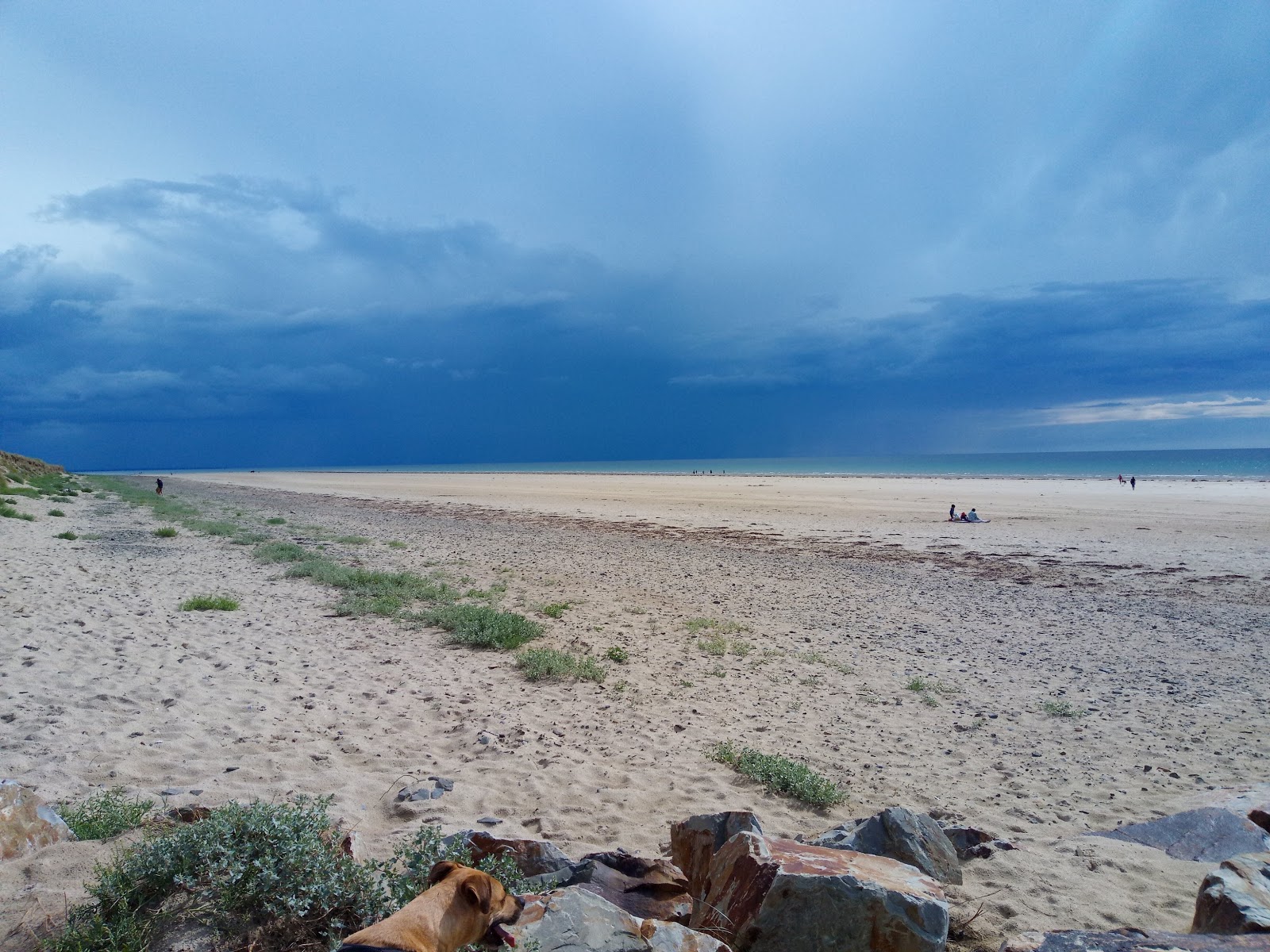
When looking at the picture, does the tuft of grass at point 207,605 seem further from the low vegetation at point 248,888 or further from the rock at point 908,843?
the rock at point 908,843

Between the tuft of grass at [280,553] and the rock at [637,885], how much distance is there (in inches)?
645

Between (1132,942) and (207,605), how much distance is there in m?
13.6

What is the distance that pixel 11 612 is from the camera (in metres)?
10.8

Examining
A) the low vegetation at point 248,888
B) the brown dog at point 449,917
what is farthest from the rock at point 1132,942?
the low vegetation at point 248,888

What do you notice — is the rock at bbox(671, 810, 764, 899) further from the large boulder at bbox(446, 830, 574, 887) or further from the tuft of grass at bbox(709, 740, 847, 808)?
Result: the tuft of grass at bbox(709, 740, 847, 808)

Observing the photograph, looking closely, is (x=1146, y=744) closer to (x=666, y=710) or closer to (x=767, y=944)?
(x=666, y=710)

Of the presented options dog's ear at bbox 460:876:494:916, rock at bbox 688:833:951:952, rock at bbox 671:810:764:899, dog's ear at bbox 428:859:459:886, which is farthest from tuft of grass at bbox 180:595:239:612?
rock at bbox 688:833:951:952

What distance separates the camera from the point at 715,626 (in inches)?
463

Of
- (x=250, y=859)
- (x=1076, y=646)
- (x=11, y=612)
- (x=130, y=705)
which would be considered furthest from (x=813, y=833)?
(x=11, y=612)

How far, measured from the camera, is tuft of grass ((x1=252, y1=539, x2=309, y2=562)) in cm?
1780

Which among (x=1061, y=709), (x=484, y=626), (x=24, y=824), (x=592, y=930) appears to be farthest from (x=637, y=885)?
(x=484, y=626)

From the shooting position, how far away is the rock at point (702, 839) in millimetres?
3980

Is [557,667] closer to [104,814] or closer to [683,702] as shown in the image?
[683,702]

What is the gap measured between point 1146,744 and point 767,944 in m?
6.10
